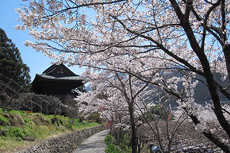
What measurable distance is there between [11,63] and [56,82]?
15.6ft

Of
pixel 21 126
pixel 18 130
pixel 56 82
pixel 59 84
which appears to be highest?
pixel 56 82

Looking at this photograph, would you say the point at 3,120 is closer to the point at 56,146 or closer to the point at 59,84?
the point at 56,146

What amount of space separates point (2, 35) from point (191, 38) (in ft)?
55.7

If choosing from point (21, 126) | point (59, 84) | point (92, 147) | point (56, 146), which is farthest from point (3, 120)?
point (59, 84)

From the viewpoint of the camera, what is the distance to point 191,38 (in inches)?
103

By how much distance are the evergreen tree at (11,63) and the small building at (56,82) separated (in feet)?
7.19

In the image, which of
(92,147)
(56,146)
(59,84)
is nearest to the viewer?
(56,146)

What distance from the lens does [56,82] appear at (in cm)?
1942

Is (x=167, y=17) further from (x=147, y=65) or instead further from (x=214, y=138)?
(x=214, y=138)

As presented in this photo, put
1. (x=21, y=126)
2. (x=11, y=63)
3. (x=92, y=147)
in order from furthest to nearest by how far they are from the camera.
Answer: (x=11, y=63) < (x=92, y=147) < (x=21, y=126)

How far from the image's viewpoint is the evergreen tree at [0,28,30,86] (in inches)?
604

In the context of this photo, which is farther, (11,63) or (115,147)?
(11,63)

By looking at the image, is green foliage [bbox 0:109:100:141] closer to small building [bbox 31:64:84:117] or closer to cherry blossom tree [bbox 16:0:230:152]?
cherry blossom tree [bbox 16:0:230:152]

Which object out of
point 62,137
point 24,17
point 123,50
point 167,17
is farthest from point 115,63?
point 62,137
